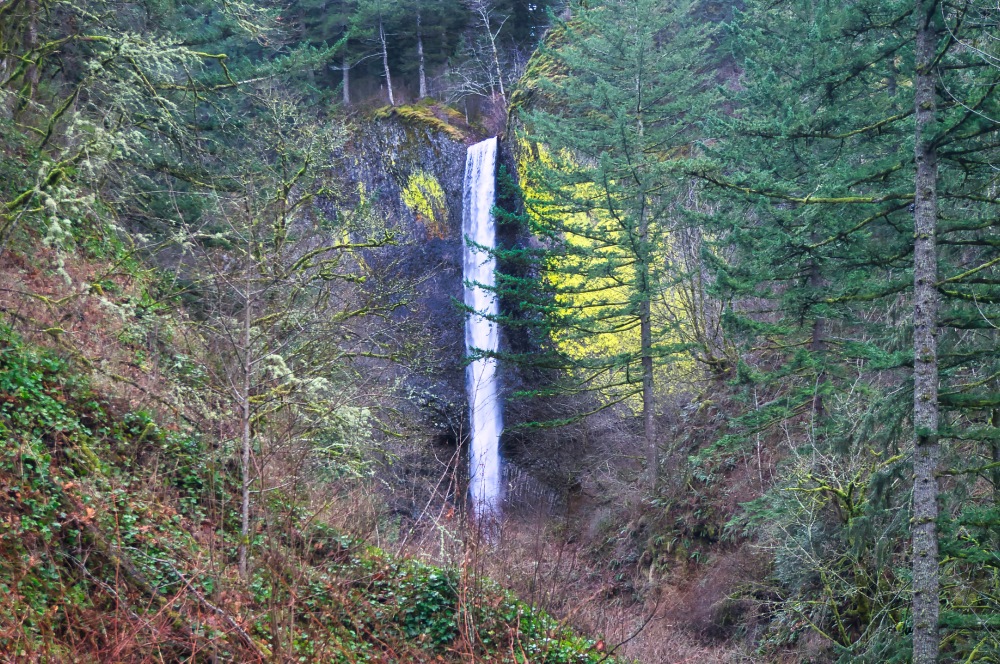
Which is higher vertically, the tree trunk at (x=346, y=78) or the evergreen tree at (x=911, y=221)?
the tree trunk at (x=346, y=78)

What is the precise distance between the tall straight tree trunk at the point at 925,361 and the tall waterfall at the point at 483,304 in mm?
12642

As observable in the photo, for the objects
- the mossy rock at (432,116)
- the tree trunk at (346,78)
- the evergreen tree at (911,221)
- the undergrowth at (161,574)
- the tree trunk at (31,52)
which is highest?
the tree trunk at (346,78)

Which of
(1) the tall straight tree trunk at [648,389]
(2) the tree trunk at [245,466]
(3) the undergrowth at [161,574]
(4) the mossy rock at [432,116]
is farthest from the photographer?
(4) the mossy rock at [432,116]

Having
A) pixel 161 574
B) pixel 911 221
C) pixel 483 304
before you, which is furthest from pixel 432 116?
pixel 161 574

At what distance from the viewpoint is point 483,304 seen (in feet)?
70.0

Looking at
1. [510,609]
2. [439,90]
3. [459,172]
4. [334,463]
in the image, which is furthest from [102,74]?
[439,90]

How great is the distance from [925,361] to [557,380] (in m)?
11.9

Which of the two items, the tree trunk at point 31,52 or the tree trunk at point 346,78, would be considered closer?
the tree trunk at point 31,52

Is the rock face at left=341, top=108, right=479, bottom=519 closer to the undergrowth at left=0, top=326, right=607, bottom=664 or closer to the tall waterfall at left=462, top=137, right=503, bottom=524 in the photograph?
the tall waterfall at left=462, top=137, right=503, bottom=524

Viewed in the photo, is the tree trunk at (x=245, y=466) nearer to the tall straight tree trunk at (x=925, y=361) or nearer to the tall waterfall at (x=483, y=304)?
the tall straight tree trunk at (x=925, y=361)

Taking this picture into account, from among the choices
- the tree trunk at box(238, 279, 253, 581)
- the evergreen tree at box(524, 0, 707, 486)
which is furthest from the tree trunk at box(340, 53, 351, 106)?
→ the tree trunk at box(238, 279, 253, 581)

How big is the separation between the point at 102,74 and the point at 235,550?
19.3 feet

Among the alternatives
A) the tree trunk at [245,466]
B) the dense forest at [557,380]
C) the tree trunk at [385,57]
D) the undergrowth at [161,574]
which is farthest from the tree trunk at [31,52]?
the tree trunk at [385,57]

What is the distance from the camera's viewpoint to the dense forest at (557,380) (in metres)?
6.04
